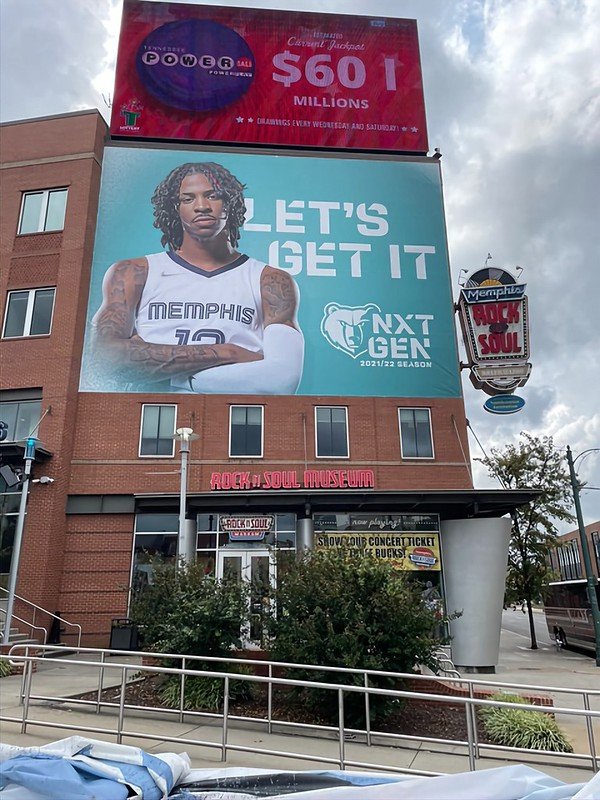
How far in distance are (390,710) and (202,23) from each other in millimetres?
32662

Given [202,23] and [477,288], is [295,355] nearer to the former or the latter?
[477,288]

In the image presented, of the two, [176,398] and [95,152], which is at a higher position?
[95,152]

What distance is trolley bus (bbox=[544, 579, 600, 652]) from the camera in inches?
1035

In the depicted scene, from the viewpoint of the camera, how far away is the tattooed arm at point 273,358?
78.9ft

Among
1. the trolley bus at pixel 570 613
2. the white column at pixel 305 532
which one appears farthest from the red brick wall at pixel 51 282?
the trolley bus at pixel 570 613

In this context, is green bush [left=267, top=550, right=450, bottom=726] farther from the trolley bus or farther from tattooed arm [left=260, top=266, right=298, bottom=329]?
the trolley bus

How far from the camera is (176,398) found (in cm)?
2373

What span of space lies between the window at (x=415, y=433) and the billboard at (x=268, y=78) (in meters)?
13.1

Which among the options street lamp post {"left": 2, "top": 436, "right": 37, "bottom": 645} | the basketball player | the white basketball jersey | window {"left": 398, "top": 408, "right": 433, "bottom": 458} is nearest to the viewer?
street lamp post {"left": 2, "top": 436, "right": 37, "bottom": 645}

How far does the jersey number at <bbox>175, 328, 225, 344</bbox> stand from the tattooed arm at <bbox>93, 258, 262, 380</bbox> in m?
0.20

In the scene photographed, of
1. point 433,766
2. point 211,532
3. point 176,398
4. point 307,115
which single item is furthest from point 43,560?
point 307,115

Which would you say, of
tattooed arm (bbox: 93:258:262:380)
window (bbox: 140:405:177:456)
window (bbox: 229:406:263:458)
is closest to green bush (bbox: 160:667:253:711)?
window (bbox: 229:406:263:458)

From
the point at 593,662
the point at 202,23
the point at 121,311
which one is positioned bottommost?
the point at 593,662

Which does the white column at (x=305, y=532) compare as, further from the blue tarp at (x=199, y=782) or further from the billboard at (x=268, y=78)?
the billboard at (x=268, y=78)
